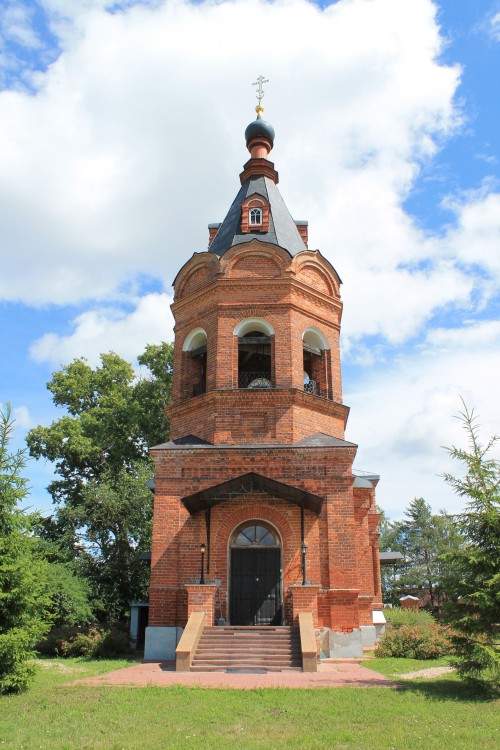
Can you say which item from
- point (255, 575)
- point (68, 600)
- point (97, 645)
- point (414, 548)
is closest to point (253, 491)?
point (255, 575)

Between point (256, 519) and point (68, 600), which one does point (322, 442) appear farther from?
point (68, 600)

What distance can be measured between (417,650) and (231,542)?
4.71m

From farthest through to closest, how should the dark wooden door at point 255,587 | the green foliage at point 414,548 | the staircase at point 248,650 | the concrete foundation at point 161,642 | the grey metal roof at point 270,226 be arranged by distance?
the green foliage at point 414,548, the grey metal roof at point 270,226, the dark wooden door at point 255,587, the concrete foundation at point 161,642, the staircase at point 248,650

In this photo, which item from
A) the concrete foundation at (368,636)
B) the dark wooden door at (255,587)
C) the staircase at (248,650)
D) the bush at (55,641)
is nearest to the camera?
the staircase at (248,650)

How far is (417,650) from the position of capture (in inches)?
522

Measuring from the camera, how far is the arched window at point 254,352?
15.7m

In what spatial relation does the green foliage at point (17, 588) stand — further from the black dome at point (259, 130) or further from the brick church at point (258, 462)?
the black dome at point (259, 130)

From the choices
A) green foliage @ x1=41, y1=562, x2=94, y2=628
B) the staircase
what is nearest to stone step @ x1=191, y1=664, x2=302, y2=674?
the staircase

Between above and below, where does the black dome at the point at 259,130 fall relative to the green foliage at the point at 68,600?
above

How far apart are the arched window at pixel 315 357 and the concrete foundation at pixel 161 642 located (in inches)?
267

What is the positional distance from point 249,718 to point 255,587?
238 inches

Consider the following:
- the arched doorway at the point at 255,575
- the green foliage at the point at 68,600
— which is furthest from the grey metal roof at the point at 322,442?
the green foliage at the point at 68,600

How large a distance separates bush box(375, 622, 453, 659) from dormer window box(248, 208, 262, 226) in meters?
11.4

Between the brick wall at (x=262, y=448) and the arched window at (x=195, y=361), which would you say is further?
the arched window at (x=195, y=361)
